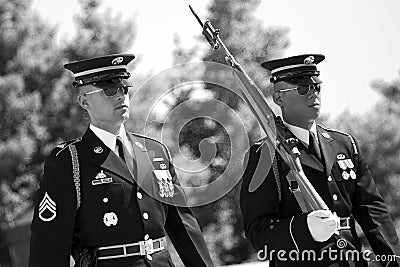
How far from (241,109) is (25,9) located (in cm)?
755

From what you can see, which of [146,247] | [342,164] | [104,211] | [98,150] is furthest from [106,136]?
[342,164]

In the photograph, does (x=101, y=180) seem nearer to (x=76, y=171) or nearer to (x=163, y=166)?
(x=76, y=171)

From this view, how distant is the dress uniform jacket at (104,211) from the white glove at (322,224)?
609 millimetres

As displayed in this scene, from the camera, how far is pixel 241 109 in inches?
464

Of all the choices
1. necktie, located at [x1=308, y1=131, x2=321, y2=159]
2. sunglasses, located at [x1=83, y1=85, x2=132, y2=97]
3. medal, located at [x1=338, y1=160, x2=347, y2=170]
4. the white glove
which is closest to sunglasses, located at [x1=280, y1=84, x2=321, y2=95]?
necktie, located at [x1=308, y1=131, x2=321, y2=159]

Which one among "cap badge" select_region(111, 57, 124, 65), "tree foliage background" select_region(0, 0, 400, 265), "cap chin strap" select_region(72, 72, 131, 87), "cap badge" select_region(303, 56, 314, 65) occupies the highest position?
"tree foliage background" select_region(0, 0, 400, 265)

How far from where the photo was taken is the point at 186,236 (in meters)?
4.72

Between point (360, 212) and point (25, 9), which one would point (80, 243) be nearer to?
point (360, 212)

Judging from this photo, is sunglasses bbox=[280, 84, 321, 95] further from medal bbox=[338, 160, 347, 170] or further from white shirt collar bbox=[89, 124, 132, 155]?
white shirt collar bbox=[89, 124, 132, 155]

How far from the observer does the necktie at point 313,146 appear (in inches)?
197

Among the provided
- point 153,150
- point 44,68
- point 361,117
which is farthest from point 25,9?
point 153,150

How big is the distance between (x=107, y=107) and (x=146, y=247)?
0.76 meters

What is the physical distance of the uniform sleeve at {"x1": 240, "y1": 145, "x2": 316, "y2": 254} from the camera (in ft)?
15.1

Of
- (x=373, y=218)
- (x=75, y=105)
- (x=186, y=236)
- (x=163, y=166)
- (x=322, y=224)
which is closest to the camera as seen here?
(x=322, y=224)
